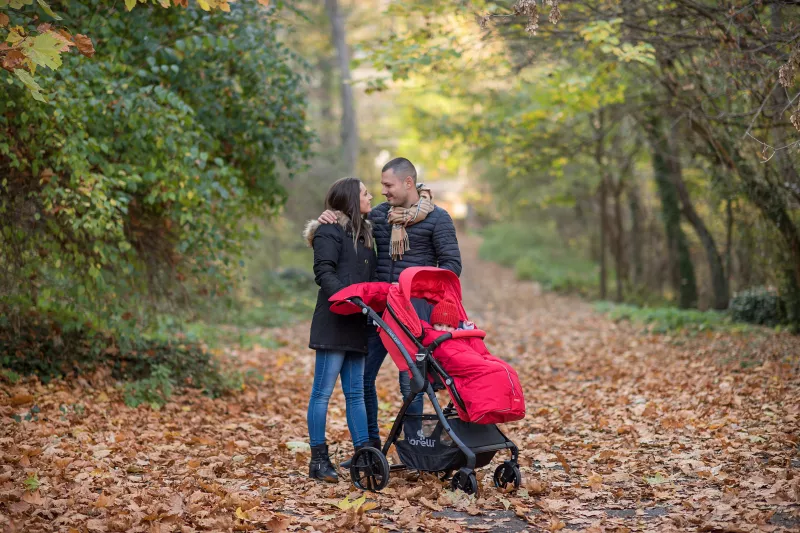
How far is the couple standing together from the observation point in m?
5.21

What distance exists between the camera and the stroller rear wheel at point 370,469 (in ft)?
16.1

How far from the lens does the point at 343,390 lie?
17.4ft

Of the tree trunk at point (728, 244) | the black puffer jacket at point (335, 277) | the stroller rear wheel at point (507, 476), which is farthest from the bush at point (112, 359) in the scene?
the tree trunk at point (728, 244)

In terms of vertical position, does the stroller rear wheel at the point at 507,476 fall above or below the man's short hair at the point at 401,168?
below

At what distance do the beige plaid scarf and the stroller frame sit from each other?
540 mm

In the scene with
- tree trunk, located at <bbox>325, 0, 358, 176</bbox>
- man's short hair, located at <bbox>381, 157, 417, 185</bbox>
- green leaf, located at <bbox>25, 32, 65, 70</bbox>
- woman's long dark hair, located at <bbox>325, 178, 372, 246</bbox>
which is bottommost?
woman's long dark hair, located at <bbox>325, 178, 372, 246</bbox>

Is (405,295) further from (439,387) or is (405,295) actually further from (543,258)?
(543,258)

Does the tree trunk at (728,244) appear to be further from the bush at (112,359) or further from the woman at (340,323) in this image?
the woman at (340,323)

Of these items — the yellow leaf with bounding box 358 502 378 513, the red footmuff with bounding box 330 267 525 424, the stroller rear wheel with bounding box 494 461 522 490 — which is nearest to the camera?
the yellow leaf with bounding box 358 502 378 513

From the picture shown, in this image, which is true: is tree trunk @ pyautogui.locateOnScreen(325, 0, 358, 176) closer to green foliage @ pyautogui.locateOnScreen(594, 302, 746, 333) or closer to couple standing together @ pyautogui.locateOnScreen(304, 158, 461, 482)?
green foliage @ pyautogui.locateOnScreen(594, 302, 746, 333)

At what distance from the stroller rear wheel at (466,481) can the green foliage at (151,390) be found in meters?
3.59

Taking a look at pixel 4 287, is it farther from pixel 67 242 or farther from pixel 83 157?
pixel 83 157

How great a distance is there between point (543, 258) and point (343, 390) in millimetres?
24657

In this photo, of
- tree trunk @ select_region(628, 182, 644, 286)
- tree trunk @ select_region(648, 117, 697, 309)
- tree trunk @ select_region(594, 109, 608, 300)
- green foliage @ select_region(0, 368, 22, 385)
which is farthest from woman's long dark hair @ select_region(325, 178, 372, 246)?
tree trunk @ select_region(628, 182, 644, 286)
